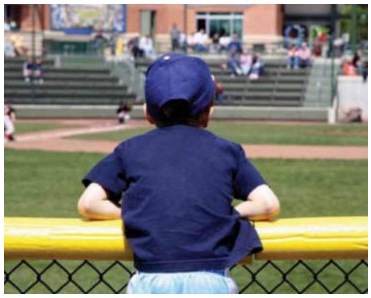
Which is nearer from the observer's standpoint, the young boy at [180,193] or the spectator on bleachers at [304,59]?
the young boy at [180,193]

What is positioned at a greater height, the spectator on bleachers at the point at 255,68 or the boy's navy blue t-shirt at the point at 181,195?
the boy's navy blue t-shirt at the point at 181,195

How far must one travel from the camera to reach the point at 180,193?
349cm

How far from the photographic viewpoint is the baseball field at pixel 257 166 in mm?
9205

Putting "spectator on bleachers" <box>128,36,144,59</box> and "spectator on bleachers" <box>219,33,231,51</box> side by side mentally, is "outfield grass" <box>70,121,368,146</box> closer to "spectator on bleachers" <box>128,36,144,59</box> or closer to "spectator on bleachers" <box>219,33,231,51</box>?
"spectator on bleachers" <box>128,36,144,59</box>

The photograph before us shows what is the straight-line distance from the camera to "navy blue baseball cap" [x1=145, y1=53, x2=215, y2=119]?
358 cm

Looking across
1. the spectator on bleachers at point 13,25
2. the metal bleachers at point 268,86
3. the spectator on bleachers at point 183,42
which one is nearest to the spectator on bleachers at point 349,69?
the metal bleachers at point 268,86

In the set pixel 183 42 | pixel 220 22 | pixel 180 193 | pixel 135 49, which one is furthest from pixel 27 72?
pixel 180 193

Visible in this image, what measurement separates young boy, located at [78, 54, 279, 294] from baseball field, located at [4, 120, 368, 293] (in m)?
1.93

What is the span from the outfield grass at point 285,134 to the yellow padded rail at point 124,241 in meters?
24.0

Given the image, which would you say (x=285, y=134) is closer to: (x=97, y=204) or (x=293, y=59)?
(x=293, y=59)

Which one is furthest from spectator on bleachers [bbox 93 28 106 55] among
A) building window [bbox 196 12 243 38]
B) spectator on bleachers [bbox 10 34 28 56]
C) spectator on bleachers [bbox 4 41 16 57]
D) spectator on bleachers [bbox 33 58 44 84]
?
building window [bbox 196 12 243 38]

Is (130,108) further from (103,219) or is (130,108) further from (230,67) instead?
(103,219)

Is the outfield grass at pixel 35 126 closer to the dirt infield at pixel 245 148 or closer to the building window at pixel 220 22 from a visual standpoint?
the dirt infield at pixel 245 148

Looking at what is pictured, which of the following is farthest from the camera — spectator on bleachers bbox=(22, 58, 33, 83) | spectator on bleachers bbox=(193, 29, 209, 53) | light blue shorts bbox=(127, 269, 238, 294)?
spectator on bleachers bbox=(193, 29, 209, 53)
